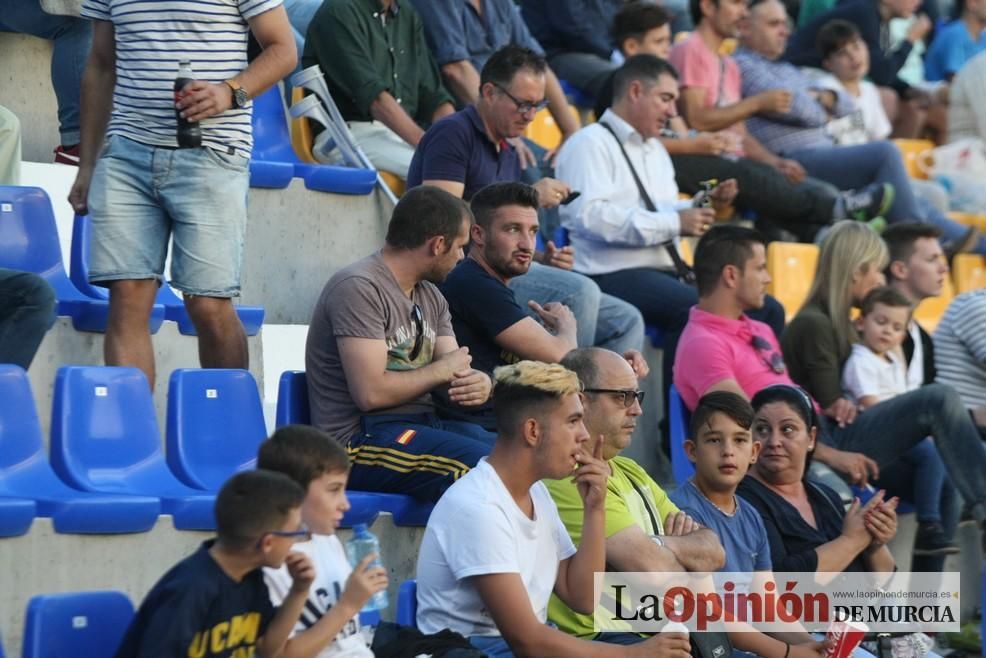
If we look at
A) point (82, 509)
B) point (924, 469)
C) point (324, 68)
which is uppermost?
point (324, 68)

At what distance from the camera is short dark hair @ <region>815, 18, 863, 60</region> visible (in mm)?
10180

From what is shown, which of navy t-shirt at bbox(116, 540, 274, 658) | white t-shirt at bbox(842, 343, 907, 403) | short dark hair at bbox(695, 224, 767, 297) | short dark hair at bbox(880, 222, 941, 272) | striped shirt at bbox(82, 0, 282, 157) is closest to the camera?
navy t-shirt at bbox(116, 540, 274, 658)

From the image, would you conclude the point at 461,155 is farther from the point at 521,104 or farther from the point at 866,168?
the point at 866,168

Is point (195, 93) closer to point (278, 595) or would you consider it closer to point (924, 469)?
point (278, 595)

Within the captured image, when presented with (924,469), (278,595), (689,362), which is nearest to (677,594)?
(278,595)

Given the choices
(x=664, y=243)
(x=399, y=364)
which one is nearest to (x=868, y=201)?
(x=664, y=243)

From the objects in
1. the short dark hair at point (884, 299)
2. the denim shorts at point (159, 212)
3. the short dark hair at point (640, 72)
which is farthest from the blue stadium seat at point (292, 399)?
the short dark hair at point (884, 299)

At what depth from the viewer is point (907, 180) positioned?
30.7 ft

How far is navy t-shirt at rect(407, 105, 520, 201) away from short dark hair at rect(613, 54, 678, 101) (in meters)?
0.97

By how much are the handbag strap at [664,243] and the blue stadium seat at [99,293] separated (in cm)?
192

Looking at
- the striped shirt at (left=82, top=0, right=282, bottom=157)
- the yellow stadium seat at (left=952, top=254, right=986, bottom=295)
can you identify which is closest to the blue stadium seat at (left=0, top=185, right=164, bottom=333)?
the striped shirt at (left=82, top=0, right=282, bottom=157)

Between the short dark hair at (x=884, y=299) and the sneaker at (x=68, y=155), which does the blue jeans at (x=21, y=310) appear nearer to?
the sneaker at (x=68, y=155)

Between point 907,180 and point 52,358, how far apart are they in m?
5.35

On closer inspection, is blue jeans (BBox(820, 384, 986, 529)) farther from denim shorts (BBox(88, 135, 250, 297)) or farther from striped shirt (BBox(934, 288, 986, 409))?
denim shorts (BBox(88, 135, 250, 297))
